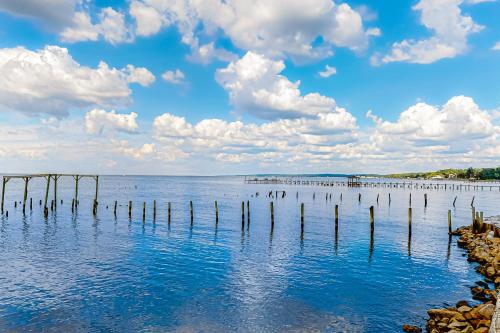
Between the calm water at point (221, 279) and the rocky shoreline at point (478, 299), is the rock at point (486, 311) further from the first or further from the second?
the calm water at point (221, 279)

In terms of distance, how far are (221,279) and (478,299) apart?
15828mm

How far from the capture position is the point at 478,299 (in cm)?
2156

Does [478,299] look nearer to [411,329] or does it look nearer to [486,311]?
[486,311]

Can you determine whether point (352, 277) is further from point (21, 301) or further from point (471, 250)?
point (21, 301)

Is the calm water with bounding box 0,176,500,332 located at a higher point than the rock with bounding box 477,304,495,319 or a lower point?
lower

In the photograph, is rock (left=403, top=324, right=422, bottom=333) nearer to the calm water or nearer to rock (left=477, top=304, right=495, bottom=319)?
the calm water

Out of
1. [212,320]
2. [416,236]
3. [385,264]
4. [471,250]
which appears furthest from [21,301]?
[416,236]

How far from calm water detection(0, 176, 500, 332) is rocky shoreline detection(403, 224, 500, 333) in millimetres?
827

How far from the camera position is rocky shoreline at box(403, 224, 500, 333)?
52.5ft

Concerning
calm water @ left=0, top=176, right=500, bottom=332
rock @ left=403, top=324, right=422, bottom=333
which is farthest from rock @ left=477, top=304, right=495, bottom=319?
calm water @ left=0, top=176, right=500, bottom=332

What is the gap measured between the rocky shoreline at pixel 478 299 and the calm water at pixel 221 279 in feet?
2.71

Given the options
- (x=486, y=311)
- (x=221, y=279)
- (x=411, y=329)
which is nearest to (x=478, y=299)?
(x=486, y=311)

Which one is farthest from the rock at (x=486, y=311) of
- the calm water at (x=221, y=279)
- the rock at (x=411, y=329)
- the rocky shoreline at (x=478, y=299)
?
the calm water at (x=221, y=279)

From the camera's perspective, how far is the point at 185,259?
99.5ft
